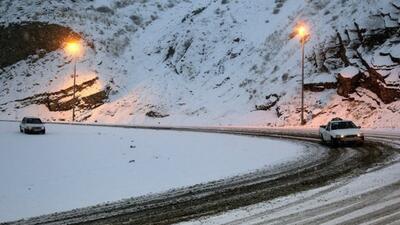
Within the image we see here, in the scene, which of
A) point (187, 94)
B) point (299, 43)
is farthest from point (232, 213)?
point (187, 94)

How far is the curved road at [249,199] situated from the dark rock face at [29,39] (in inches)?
2406

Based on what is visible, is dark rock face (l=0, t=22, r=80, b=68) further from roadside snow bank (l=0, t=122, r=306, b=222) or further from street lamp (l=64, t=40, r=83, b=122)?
roadside snow bank (l=0, t=122, r=306, b=222)

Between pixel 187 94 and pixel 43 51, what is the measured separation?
1155 inches

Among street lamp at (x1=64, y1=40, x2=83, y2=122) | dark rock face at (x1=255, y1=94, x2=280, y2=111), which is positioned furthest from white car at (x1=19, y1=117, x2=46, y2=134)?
street lamp at (x1=64, y1=40, x2=83, y2=122)

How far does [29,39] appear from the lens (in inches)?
2854

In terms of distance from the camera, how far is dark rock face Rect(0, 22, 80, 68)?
7112 centimetres

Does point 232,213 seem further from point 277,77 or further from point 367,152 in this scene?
point 277,77

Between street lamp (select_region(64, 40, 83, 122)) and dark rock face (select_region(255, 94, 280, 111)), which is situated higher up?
street lamp (select_region(64, 40, 83, 122))

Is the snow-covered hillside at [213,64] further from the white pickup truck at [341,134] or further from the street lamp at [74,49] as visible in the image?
the white pickup truck at [341,134]

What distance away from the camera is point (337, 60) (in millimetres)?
39406

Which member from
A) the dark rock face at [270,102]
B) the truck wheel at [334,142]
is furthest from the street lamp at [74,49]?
the truck wheel at [334,142]

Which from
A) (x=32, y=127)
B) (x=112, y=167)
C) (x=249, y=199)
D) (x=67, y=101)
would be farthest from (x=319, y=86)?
(x=67, y=101)

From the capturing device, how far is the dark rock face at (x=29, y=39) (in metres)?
71.1

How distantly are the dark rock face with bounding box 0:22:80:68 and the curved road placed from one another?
61.1 meters
